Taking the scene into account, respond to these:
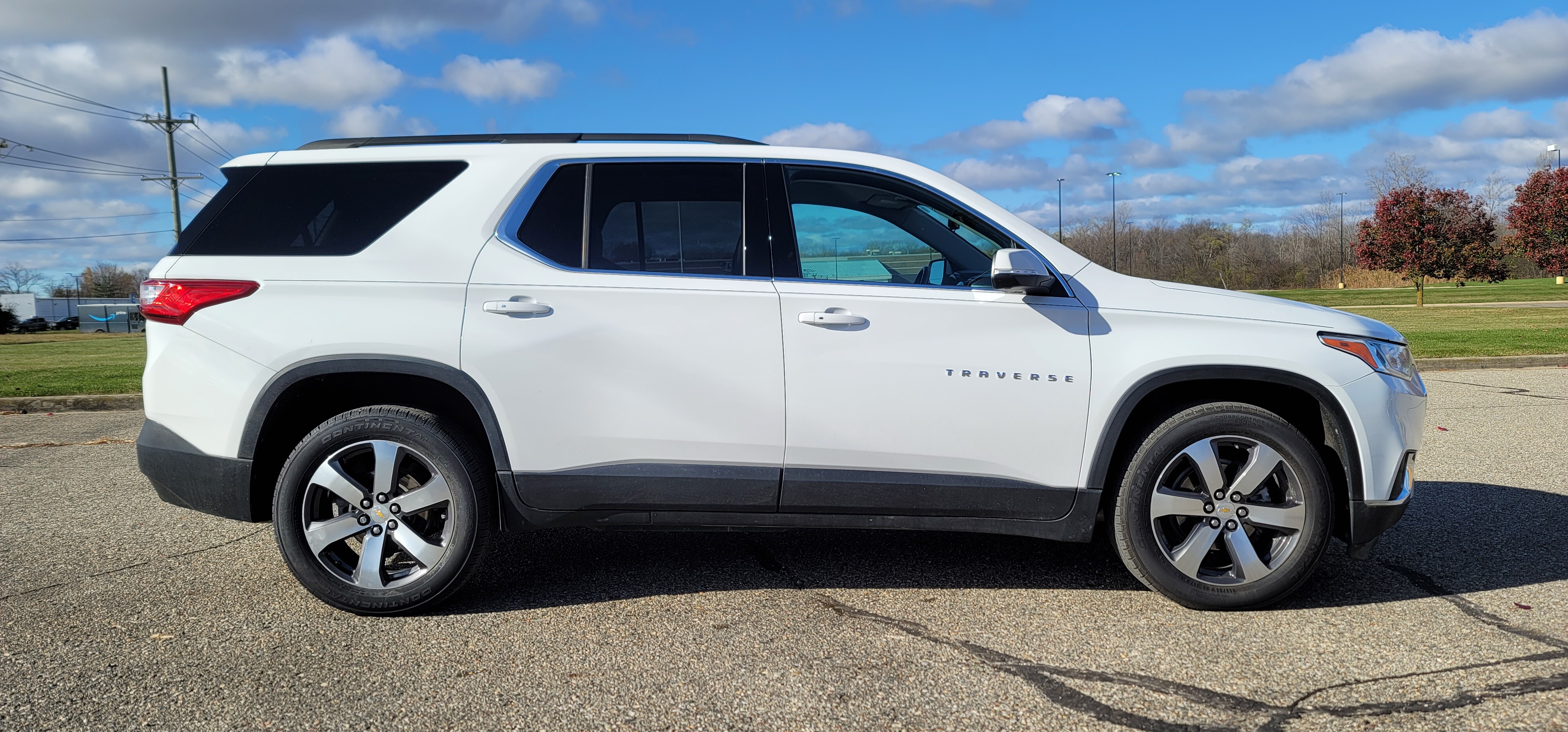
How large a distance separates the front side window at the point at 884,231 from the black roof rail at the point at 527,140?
0.35 meters

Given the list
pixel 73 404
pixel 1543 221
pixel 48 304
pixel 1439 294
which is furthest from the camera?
pixel 48 304

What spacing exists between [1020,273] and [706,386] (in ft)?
3.97

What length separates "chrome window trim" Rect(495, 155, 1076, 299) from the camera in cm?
371

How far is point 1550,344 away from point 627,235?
57.5 feet

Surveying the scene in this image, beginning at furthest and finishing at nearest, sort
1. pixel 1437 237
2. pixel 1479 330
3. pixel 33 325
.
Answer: pixel 33 325 < pixel 1437 237 < pixel 1479 330

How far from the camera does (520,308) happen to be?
3.63 m

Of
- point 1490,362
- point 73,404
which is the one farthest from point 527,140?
point 1490,362

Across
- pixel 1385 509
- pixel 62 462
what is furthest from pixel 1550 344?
pixel 62 462

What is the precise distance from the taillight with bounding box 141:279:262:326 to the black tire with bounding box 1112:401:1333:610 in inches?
135

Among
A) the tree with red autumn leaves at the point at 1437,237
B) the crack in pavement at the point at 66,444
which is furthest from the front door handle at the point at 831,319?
the tree with red autumn leaves at the point at 1437,237

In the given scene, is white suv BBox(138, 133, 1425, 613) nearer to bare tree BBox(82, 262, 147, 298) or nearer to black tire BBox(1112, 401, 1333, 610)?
black tire BBox(1112, 401, 1333, 610)

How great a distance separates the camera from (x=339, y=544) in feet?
12.4

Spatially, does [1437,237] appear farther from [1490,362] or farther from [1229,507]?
[1229,507]

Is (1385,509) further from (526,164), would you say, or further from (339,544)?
(339,544)
